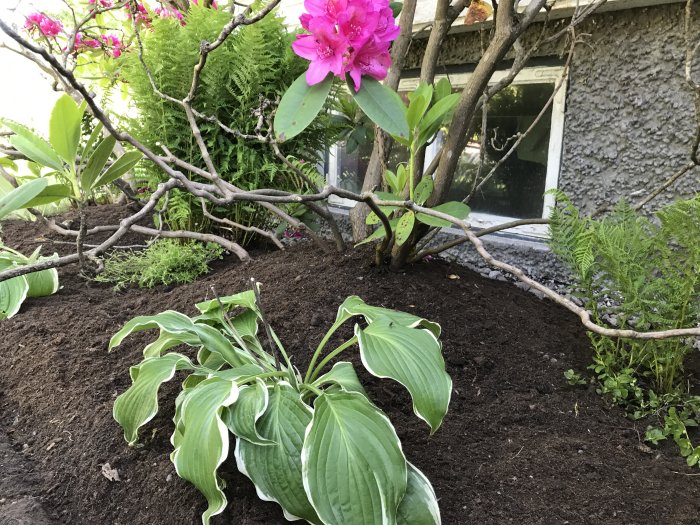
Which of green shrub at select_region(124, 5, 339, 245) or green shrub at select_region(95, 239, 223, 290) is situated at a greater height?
green shrub at select_region(124, 5, 339, 245)

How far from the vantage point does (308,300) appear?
1816mm

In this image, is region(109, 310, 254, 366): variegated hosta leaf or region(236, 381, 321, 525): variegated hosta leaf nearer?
region(236, 381, 321, 525): variegated hosta leaf

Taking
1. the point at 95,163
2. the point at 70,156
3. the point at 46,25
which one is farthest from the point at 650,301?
the point at 46,25

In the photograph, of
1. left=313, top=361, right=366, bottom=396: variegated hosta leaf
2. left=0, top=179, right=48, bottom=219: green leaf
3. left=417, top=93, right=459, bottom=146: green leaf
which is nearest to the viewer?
left=0, top=179, right=48, bottom=219: green leaf

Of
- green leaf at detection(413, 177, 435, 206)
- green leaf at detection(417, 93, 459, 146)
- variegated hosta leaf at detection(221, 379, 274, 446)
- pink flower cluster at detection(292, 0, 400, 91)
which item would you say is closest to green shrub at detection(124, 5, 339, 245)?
green leaf at detection(413, 177, 435, 206)

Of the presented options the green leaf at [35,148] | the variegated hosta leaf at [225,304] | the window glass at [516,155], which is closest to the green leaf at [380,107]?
the variegated hosta leaf at [225,304]

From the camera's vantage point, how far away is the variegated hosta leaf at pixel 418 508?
40.7 inches

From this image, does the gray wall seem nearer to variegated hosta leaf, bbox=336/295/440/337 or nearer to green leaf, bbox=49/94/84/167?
variegated hosta leaf, bbox=336/295/440/337

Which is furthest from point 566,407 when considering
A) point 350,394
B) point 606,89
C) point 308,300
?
point 606,89

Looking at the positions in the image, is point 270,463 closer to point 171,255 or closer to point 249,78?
point 171,255

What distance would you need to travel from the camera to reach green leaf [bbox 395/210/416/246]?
65.8 inches

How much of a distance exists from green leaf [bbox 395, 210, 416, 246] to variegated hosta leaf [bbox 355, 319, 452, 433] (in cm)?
48

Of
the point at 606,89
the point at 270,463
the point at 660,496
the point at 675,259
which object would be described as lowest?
the point at 660,496

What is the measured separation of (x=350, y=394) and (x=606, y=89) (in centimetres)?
215
